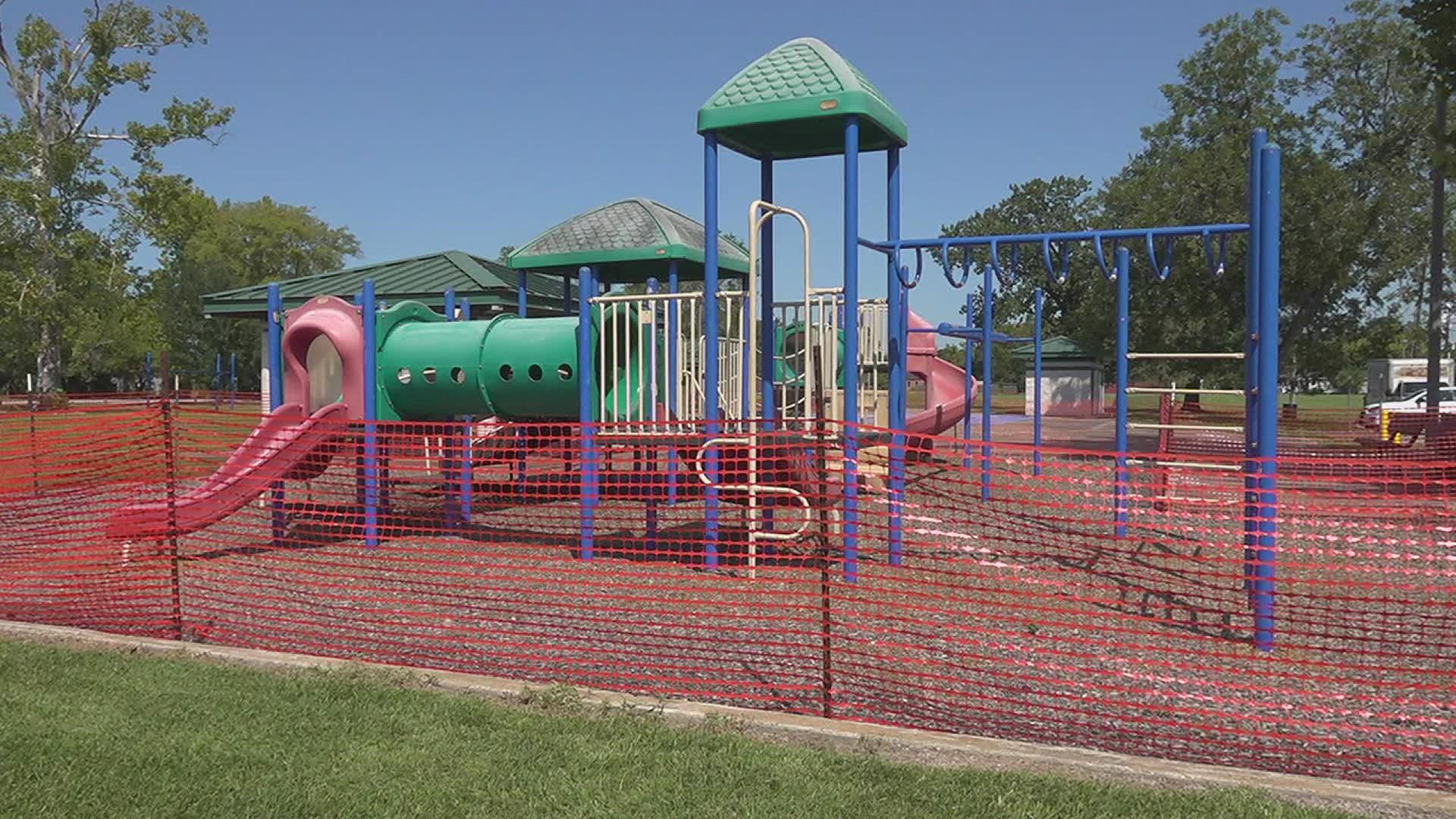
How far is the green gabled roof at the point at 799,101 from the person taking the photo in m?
7.23

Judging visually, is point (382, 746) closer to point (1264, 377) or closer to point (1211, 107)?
point (1264, 377)

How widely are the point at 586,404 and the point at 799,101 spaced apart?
2.78 m

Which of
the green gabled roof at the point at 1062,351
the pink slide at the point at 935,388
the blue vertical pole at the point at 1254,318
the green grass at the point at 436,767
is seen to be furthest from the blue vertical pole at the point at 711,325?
the green gabled roof at the point at 1062,351

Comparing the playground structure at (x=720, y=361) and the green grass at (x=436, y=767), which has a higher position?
the playground structure at (x=720, y=361)

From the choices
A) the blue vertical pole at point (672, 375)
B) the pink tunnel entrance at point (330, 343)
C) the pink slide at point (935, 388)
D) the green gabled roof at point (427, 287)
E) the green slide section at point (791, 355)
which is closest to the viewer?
the blue vertical pole at point (672, 375)

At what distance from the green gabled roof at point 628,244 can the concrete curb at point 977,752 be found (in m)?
6.13

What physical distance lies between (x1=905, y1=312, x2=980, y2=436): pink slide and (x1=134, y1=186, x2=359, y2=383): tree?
824 inches

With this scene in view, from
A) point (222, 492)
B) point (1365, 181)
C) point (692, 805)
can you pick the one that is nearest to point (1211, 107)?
point (1365, 181)

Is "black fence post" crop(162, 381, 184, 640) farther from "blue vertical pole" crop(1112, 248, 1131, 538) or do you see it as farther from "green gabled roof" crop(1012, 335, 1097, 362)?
"green gabled roof" crop(1012, 335, 1097, 362)

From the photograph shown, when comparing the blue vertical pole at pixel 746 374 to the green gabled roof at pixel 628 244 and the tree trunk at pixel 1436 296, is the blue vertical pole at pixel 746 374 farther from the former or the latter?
the tree trunk at pixel 1436 296

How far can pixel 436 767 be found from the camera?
367cm

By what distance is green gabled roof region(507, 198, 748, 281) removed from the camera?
1031 centimetres

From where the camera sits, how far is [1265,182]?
5910 millimetres

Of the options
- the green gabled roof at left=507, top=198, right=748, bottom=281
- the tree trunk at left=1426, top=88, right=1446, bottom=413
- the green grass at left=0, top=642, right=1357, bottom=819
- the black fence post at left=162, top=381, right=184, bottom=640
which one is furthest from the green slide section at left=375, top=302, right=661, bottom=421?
the tree trunk at left=1426, top=88, right=1446, bottom=413
